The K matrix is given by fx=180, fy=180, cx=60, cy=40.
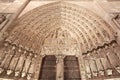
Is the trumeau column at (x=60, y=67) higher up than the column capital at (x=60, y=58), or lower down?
lower down

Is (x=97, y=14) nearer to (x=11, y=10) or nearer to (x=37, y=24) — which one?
(x=37, y=24)

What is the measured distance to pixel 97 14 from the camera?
6.03m

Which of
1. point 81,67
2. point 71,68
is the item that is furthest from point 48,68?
point 81,67

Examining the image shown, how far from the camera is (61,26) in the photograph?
6.92 m

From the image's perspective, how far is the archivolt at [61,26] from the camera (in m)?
5.65

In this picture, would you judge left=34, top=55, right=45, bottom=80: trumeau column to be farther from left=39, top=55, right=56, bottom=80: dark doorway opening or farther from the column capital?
the column capital

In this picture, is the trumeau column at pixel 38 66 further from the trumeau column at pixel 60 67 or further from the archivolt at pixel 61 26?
the trumeau column at pixel 60 67

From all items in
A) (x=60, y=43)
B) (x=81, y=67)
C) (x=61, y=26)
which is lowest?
(x=81, y=67)

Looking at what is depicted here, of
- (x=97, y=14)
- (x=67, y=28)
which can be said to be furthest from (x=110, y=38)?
(x=67, y=28)

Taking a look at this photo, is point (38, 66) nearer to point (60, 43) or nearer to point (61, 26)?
point (60, 43)

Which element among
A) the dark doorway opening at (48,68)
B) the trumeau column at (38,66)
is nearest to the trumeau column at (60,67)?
the dark doorway opening at (48,68)

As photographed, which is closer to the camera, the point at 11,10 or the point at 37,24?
the point at 11,10

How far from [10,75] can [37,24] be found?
2.27 metres

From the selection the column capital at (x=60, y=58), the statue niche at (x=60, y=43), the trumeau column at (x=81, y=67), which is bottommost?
the trumeau column at (x=81, y=67)
